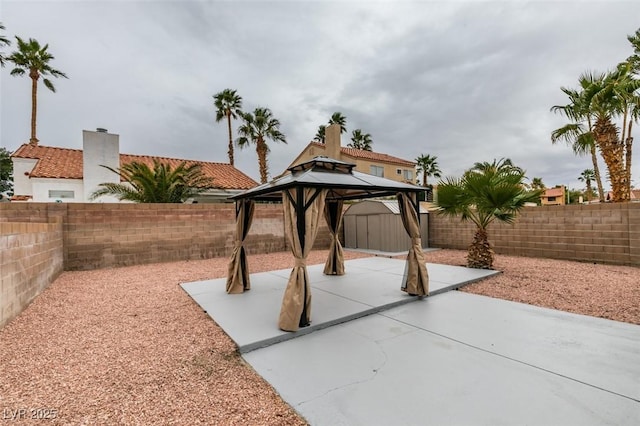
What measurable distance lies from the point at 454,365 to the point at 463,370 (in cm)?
10

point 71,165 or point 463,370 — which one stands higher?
point 71,165

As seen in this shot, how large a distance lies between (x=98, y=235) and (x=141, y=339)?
6.47 metres

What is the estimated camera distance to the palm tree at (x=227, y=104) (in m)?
21.0

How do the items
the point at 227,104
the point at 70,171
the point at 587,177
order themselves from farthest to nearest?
the point at 587,177
the point at 227,104
the point at 70,171

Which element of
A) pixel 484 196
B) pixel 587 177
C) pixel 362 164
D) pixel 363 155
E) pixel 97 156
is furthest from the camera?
pixel 587 177

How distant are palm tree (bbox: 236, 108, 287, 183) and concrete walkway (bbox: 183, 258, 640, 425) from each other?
1708cm

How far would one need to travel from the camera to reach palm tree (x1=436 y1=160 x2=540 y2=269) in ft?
21.9

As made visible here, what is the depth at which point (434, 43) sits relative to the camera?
7.89 m

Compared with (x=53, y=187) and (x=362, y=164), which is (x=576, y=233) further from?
(x=53, y=187)

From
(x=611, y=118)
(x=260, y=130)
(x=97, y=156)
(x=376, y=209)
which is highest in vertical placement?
(x=260, y=130)

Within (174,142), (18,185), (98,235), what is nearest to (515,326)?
(98,235)

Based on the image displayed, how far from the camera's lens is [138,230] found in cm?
864

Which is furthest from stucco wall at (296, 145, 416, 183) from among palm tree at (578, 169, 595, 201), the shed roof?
palm tree at (578, 169, 595, 201)

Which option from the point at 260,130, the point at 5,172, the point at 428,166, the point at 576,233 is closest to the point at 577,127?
the point at 576,233
